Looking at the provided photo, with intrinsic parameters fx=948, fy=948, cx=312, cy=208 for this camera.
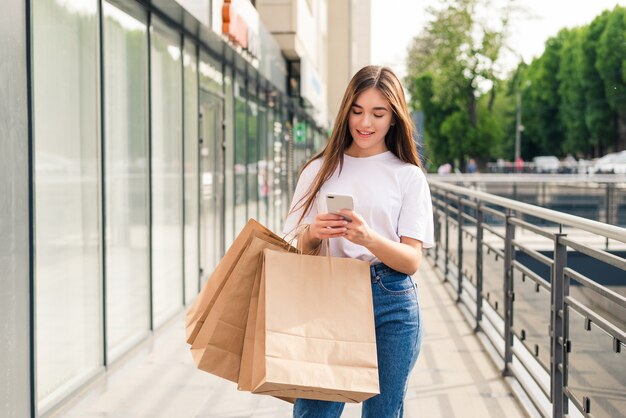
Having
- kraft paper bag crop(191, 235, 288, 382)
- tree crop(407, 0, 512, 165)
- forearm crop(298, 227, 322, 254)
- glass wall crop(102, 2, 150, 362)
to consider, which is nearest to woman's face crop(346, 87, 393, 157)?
forearm crop(298, 227, 322, 254)

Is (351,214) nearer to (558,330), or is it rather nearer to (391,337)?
(391,337)

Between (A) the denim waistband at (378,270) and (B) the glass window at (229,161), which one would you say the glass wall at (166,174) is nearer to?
(B) the glass window at (229,161)

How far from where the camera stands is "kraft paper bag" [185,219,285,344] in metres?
2.73

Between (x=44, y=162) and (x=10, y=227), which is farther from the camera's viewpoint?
(x=44, y=162)

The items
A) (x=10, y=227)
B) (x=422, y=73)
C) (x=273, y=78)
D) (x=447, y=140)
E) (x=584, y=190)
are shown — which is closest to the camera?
(x=10, y=227)

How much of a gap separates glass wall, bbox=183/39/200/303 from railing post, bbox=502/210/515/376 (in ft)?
11.8

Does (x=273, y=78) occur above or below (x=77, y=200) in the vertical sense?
above

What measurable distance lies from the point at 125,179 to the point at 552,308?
316cm

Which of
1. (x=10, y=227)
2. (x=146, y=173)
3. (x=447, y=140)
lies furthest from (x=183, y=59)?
(x=447, y=140)

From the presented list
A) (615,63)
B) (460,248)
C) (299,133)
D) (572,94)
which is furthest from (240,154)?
(572,94)

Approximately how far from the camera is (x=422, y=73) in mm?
63469

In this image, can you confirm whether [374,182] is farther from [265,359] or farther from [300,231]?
[265,359]

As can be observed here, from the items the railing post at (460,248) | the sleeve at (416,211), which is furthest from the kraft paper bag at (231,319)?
the railing post at (460,248)

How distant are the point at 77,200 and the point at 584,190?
1444cm
